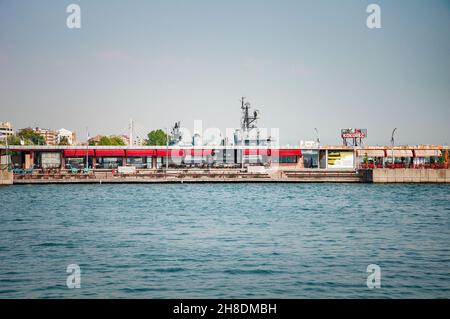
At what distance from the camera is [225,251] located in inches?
1256

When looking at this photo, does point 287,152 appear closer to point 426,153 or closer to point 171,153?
point 171,153

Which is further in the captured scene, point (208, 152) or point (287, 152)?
point (208, 152)

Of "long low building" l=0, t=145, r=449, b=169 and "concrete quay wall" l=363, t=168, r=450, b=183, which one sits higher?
"long low building" l=0, t=145, r=449, b=169

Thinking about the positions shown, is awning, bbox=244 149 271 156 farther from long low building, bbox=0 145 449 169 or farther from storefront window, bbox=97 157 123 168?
storefront window, bbox=97 157 123 168

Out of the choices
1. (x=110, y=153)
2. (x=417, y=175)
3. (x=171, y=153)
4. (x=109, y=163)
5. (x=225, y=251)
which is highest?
(x=110, y=153)

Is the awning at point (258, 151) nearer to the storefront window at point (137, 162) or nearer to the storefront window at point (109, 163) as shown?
the storefront window at point (137, 162)

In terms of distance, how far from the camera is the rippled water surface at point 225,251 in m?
23.8

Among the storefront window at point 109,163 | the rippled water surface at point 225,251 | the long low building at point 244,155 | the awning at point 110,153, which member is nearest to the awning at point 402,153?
the long low building at point 244,155

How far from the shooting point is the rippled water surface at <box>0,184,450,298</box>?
23820 mm

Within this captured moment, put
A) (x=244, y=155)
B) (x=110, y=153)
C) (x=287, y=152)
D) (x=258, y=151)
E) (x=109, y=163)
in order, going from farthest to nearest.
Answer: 1. (x=109, y=163)
2. (x=244, y=155)
3. (x=258, y=151)
4. (x=287, y=152)
5. (x=110, y=153)

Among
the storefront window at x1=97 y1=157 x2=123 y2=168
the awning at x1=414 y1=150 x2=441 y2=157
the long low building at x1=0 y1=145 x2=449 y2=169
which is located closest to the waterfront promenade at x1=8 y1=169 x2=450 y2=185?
the long low building at x1=0 y1=145 x2=449 y2=169

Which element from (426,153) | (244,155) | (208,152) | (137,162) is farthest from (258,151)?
(426,153)

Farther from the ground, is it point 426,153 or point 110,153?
point 110,153

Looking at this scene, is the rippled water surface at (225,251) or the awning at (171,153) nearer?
the rippled water surface at (225,251)
